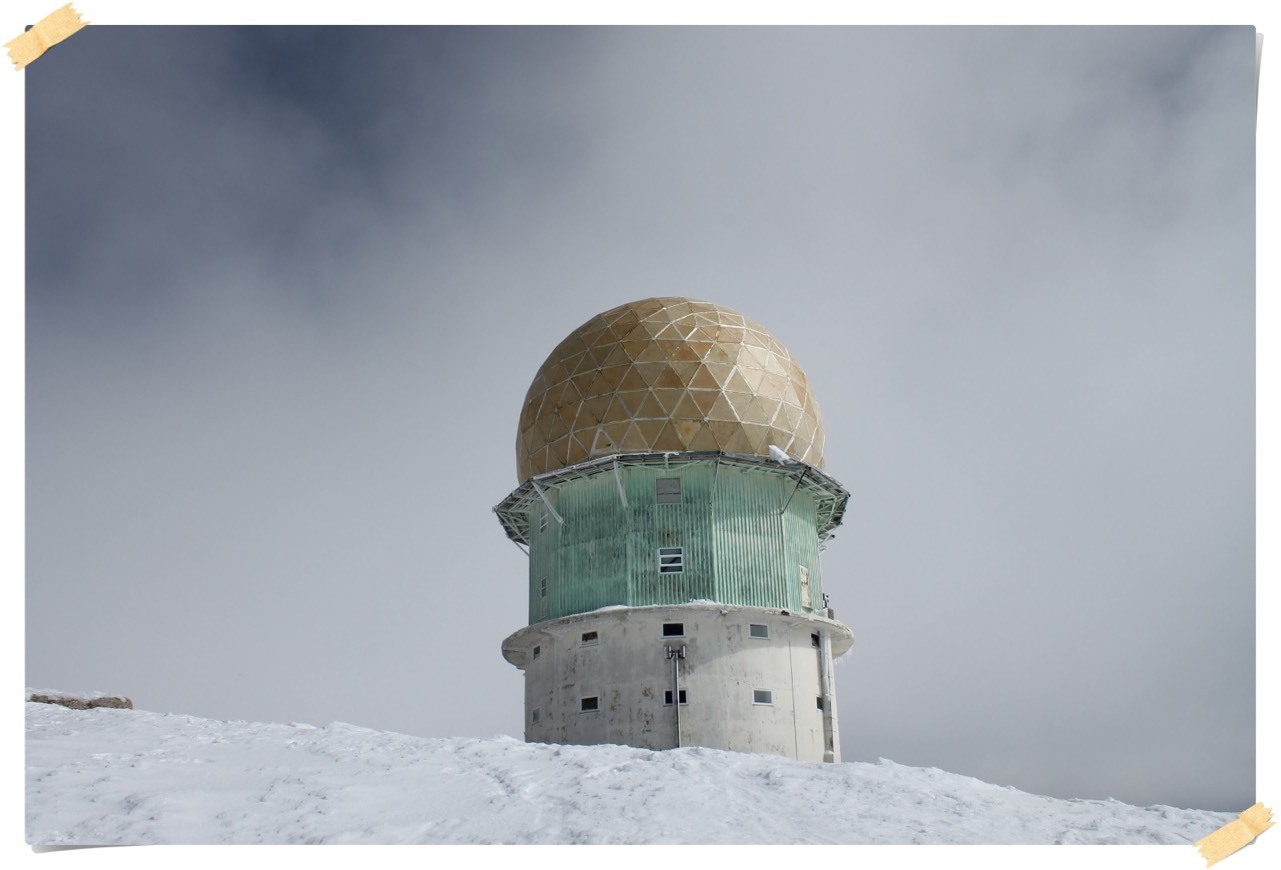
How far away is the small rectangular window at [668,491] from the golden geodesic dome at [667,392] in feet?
2.13

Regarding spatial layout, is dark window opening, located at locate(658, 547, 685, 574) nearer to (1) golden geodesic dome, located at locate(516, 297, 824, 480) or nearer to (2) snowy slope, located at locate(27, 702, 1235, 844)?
(1) golden geodesic dome, located at locate(516, 297, 824, 480)

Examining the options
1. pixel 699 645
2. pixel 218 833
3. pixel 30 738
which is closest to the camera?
pixel 218 833

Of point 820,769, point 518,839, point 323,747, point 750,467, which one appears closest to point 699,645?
point 750,467

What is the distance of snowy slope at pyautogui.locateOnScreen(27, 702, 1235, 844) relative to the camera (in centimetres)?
1119

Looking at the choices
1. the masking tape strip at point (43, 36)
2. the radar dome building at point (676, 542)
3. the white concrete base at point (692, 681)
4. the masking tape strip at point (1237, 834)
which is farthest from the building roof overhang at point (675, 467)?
the masking tape strip at point (43, 36)

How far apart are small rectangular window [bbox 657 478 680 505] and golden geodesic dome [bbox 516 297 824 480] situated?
0.65 meters

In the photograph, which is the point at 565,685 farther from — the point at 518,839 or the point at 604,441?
the point at 518,839

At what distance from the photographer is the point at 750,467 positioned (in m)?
22.6

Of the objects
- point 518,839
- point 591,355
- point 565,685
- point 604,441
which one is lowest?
point 518,839

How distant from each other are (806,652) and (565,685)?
15.3 feet

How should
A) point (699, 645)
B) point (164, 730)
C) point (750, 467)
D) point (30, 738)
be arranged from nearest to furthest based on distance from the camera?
point (30, 738), point (164, 730), point (699, 645), point (750, 467)

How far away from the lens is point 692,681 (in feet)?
68.3

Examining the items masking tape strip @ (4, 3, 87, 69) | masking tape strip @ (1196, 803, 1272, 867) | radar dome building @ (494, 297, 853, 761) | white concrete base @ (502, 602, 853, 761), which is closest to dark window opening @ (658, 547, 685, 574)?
radar dome building @ (494, 297, 853, 761)

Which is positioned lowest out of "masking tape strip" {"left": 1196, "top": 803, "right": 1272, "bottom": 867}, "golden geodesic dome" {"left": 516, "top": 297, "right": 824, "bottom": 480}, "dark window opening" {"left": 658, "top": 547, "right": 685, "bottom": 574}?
"masking tape strip" {"left": 1196, "top": 803, "right": 1272, "bottom": 867}
